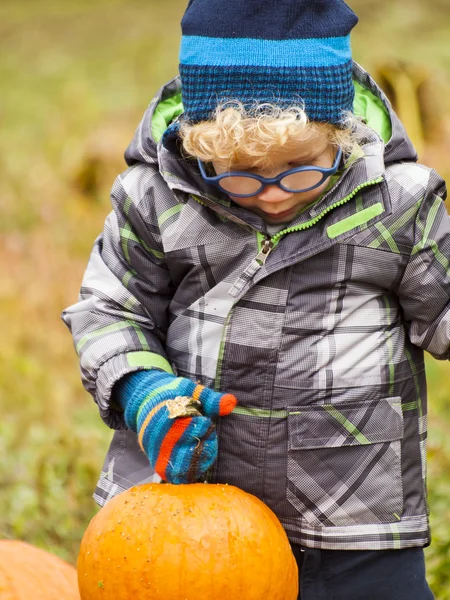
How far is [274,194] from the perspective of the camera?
227 cm

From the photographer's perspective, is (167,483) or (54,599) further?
(54,599)

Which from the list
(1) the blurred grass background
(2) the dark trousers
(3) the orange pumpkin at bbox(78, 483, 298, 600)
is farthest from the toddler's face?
(1) the blurred grass background

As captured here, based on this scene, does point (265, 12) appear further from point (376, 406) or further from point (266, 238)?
point (376, 406)

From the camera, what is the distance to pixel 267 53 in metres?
2.19

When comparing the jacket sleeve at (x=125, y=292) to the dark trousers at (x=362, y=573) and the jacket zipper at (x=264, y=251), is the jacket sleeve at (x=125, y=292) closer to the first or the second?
the jacket zipper at (x=264, y=251)

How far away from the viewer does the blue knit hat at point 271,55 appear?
2199mm

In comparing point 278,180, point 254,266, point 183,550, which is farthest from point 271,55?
point 183,550

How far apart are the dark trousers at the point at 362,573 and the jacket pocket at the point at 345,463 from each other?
0.10m

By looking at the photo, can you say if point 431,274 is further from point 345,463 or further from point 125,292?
point 125,292

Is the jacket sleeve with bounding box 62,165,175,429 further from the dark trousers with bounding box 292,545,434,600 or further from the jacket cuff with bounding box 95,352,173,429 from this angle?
the dark trousers with bounding box 292,545,434,600

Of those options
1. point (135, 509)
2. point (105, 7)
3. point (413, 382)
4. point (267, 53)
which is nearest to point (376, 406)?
point (413, 382)

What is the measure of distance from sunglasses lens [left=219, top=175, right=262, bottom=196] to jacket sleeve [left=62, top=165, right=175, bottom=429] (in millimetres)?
243

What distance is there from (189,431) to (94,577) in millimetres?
420

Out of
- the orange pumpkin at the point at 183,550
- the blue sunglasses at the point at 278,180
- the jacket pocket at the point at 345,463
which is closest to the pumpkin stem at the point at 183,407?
the orange pumpkin at the point at 183,550
